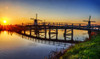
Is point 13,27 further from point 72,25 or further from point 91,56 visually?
point 91,56

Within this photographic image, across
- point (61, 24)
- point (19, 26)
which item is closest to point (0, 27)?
point (19, 26)

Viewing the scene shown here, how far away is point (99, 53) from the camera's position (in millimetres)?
7852

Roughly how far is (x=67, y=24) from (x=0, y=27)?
36180 millimetres

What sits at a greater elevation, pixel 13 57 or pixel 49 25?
pixel 49 25

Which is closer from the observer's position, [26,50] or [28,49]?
[26,50]

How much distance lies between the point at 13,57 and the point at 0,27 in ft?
152

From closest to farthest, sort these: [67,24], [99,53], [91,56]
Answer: [91,56]
[99,53]
[67,24]

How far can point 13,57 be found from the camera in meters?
13.6

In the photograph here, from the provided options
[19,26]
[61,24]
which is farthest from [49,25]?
[19,26]

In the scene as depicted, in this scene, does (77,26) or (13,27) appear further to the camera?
(13,27)

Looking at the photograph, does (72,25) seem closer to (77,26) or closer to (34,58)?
(77,26)

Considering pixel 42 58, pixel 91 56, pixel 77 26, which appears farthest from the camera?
pixel 77 26

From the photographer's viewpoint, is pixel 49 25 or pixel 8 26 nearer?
pixel 49 25

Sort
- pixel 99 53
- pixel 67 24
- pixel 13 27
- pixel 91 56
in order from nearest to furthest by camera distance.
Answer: pixel 91 56 < pixel 99 53 < pixel 67 24 < pixel 13 27
